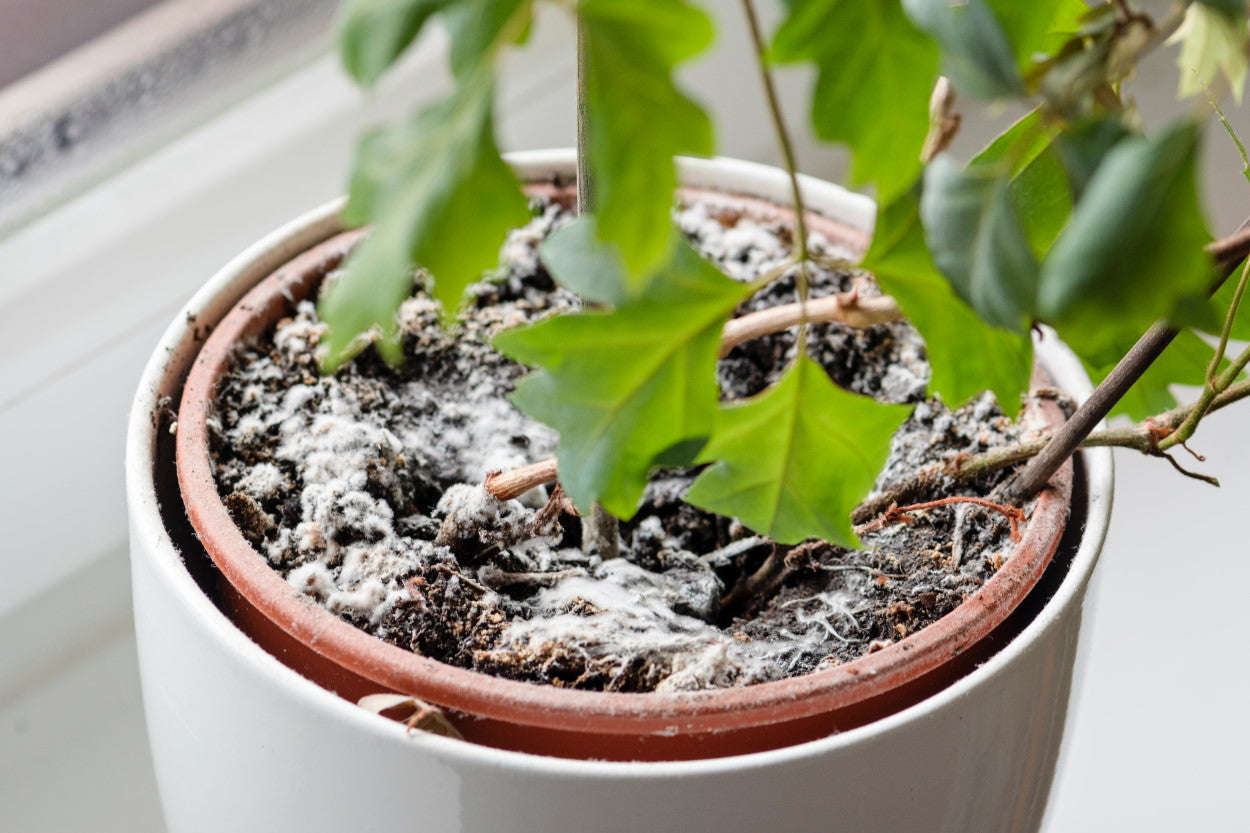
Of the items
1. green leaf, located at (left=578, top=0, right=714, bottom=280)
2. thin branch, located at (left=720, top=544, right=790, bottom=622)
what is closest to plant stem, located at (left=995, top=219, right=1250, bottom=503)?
thin branch, located at (left=720, top=544, right=790, bottom=622)

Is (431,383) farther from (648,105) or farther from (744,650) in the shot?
(648,105)

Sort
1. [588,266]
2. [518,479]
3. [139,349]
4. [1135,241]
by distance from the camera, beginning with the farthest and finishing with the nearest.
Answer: [139,349] → [518,479] → [588,266] → [1135,241]

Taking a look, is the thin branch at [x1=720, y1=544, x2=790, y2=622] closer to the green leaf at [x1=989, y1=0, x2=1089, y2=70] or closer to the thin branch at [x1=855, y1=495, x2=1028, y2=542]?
the thin branch at [x1=855, y1=495, x2=1028, y2=542]

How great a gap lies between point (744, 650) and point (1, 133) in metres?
0.74

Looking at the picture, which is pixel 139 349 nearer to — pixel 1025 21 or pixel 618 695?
pixel 618 695

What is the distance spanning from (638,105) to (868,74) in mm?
102

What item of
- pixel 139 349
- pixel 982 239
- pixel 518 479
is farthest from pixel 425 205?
pixel 139 349

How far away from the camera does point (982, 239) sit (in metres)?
0.34

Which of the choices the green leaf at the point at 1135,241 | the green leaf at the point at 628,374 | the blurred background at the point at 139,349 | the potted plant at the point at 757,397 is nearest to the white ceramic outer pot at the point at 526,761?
the potted plant at the point at 757,397

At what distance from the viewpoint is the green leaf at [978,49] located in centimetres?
34

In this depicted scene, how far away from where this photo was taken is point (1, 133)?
37.7 inches

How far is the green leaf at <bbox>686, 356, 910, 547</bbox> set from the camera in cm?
47

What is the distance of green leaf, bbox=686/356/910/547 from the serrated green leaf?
8cm

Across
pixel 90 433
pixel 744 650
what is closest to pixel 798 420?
pixel 744 650
